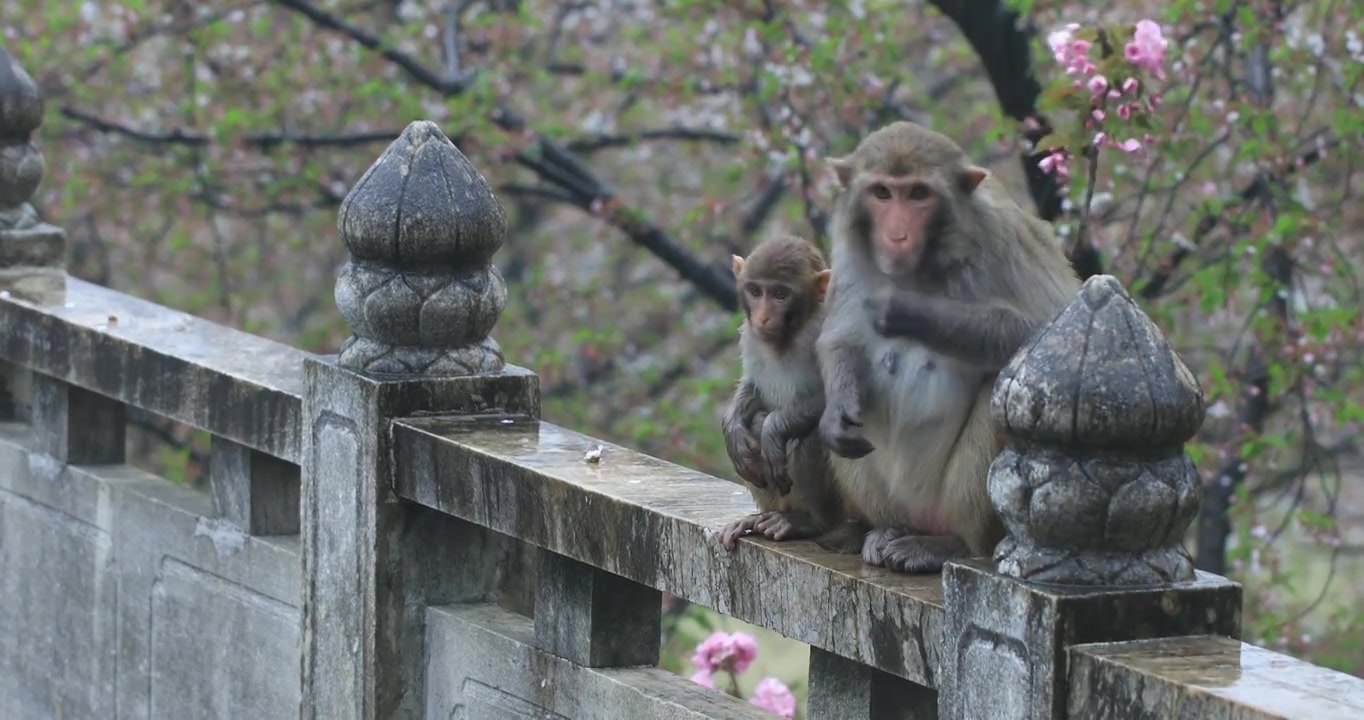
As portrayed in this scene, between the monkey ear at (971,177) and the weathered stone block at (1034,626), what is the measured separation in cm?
91

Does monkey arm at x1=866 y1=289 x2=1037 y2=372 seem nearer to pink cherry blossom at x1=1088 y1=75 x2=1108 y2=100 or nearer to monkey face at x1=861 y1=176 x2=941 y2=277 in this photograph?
monkey face at x1=861 y1=176 x2=941 y2=277

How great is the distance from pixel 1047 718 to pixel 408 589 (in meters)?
1.85

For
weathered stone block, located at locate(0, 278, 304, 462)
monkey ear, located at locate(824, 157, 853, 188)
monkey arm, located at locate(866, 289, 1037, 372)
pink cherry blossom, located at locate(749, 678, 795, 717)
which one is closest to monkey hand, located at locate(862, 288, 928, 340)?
monkey arm, located at locate(866, 289, 1037, 372)

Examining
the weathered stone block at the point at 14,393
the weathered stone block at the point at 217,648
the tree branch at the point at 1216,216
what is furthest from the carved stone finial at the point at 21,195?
the tree branch at the point at 1216,216

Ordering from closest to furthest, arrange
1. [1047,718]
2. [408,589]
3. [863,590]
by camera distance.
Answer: [1047,718] → [863,590] → [408,589]

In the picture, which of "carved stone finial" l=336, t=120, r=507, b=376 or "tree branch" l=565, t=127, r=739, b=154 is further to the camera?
"tree branch" l=565, t=127, r=739, b=154

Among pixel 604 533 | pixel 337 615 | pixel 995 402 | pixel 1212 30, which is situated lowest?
pixel 337 615

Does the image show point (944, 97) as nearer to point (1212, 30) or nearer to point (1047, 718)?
point (1212, 30)

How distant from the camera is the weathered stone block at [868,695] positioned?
3305 mm

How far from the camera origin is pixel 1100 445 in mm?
2701

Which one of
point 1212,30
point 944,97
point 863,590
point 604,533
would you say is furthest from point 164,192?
point 863,590

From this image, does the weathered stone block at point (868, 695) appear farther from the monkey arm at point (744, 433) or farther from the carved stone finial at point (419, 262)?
the carved stone finial at point (419, 262)

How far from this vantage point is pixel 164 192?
9.79m

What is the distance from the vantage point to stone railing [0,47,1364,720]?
8.87 feet
